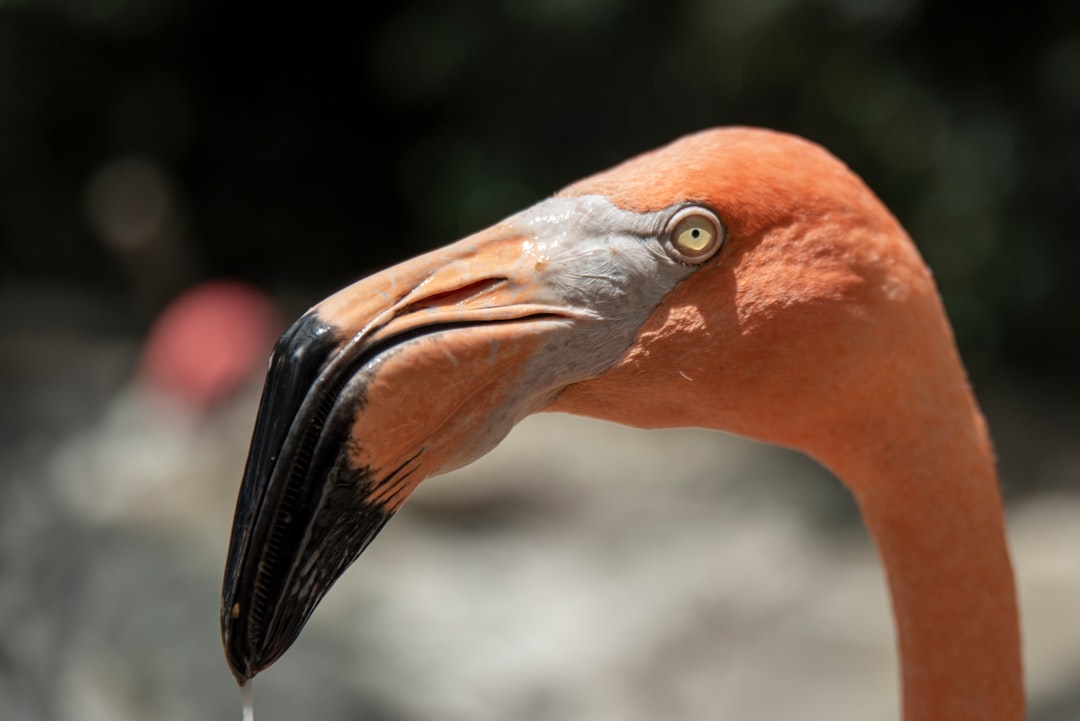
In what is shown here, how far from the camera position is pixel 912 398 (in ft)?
5.14

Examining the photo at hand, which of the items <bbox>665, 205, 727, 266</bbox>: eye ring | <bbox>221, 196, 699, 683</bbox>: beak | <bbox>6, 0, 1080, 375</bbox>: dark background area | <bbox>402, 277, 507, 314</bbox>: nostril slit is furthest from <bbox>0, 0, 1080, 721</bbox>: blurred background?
<bbox>665, 205, 727, 266</bbox>: eye ring

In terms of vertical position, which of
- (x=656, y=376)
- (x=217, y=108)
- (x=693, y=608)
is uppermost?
(x=217, y=108)

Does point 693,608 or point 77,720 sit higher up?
point 693,608

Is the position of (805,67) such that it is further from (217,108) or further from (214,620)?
(217,108)

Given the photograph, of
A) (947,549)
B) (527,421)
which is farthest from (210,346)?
(947,549)

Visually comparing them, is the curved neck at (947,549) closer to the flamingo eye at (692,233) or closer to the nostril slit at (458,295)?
the flamingo eye at (692,233)

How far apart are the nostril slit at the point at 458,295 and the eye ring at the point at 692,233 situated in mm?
239

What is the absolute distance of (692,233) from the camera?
1447mm

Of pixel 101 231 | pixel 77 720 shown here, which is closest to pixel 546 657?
pixel 77 720

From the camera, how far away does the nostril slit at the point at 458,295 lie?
139 centimetres

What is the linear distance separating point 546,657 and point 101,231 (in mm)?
6074

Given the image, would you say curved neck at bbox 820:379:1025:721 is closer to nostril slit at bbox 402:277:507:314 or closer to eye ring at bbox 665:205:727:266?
eye ring at bbox 665:205:727:266

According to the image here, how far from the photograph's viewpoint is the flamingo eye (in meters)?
1.44

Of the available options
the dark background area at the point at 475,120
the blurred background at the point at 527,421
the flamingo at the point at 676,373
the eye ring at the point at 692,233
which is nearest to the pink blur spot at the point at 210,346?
the blurred background at the point at 527,421
